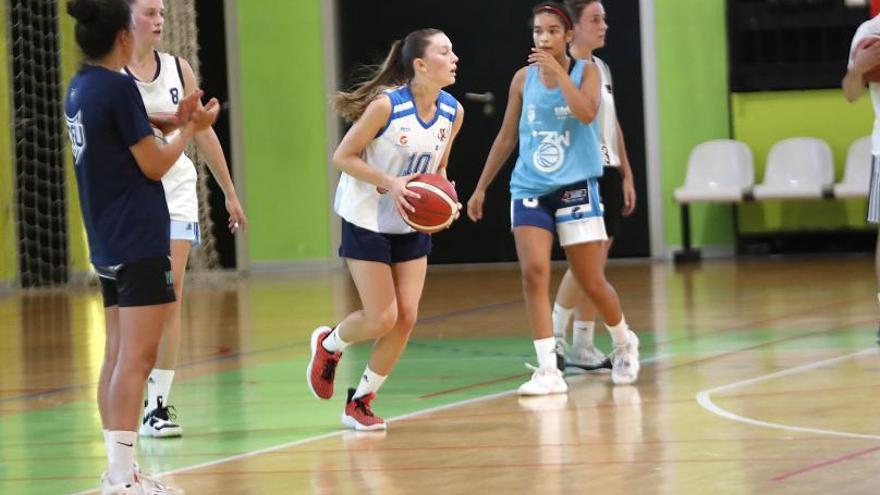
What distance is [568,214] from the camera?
707cm

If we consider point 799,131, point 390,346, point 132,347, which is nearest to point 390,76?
point 390,346

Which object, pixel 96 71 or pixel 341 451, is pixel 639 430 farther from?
pixel 96 71

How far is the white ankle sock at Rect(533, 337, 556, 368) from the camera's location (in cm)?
698

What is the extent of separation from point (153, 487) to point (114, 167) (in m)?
1.02

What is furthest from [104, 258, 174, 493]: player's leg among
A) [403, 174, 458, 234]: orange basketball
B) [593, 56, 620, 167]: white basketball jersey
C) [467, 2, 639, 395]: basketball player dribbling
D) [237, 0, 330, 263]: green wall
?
[237, 0, 330, 263]: green wall

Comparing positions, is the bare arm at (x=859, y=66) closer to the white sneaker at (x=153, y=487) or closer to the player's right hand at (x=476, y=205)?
the player's right hand at (x=476, y=205)

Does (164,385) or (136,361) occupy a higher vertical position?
(136,361)

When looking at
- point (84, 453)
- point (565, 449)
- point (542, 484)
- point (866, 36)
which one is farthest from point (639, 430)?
point (866, 36)

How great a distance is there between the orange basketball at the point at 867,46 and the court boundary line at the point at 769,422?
1.32 meters

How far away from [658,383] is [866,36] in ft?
6.82

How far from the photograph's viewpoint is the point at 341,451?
577 centimetres

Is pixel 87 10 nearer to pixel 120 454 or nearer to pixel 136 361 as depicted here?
pixel 136 361

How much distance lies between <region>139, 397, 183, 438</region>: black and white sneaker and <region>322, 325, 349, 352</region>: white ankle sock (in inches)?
26.5

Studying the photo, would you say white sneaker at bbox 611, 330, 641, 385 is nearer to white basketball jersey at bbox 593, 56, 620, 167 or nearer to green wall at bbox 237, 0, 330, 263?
white basketball jersey at bbox 593, 56, 620, 167
